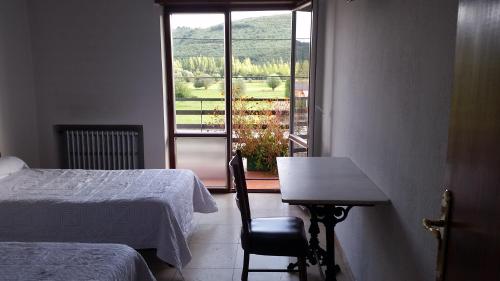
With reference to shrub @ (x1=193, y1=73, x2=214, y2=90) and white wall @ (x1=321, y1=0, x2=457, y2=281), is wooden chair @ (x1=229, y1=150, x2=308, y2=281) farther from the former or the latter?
shrub @ (x1=193, y1=73, x2=214, y2=90)

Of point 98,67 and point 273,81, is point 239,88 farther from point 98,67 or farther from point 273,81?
point 98,67

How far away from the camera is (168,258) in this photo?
8.77 ft

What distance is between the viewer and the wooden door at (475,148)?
2.79 ft

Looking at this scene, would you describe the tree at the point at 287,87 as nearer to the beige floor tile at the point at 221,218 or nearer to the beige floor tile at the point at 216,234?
the beige floor tile at the point at 221,218

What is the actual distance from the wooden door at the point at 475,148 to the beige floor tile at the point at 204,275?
6.43 feet

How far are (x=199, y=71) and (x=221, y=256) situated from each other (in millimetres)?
2271

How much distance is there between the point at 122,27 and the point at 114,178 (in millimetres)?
1788

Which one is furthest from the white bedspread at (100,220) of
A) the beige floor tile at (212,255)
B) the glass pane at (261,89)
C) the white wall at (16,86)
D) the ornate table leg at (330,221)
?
the glass pane at (261,89)

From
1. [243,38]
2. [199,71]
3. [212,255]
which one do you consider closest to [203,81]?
[199,71]

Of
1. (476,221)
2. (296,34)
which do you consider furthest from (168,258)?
(296,34)

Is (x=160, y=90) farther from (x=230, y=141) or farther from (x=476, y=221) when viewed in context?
(x=476, y=221)

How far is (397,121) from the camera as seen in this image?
1.90 meters

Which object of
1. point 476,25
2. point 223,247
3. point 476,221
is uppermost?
point 476,25

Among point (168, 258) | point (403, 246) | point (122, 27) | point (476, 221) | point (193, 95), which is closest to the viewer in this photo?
point (476, 221)
